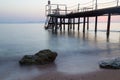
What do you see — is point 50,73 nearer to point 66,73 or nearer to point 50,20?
point 66,73

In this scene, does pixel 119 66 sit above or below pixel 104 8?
below

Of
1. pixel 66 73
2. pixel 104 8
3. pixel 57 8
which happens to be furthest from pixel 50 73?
pixel 57 8

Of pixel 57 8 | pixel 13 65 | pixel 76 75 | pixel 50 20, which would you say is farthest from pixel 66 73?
pixel 50 20

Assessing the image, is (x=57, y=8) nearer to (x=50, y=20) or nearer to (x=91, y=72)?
(x=50, y=20)

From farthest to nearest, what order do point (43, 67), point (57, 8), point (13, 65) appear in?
point (57, 8) → point (13, 65) → point (43, 67)

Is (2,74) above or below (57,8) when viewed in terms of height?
below

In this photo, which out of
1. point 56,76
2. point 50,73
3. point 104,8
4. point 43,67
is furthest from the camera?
point 104,8

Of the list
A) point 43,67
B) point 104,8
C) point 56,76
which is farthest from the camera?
point 104,8

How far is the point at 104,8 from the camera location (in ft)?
85.3

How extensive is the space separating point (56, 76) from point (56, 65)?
9.04ft

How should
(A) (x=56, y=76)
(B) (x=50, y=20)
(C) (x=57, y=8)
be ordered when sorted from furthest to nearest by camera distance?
1. (B) (x=50, y=20)
2. (C) (x=57, y=8)
3. (A) (x=56, y=76)

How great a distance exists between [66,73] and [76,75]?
1.99ft

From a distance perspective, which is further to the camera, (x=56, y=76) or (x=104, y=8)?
(x=104, y=8)

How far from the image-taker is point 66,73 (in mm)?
10836
